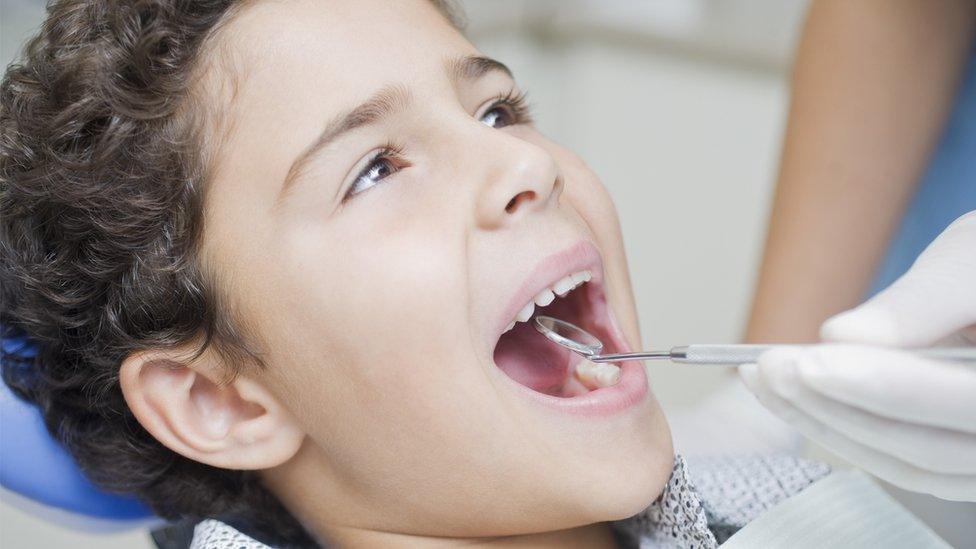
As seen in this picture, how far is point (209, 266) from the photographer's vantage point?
888 mm

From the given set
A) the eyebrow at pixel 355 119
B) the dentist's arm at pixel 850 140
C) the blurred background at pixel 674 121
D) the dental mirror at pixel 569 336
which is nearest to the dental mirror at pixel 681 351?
the dental mirror at pixel 569 336

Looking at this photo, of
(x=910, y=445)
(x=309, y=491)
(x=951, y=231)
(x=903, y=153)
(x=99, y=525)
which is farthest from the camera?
(x=903, y=153)

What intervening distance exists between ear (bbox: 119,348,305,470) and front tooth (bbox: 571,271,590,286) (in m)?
0.28

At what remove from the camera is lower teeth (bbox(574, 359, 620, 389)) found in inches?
36.7

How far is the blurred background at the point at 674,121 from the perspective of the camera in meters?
2.08

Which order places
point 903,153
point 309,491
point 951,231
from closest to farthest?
point 951,231 → point 309,491 → point 903,153

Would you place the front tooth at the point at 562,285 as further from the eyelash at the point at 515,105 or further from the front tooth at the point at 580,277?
the eyelash at the point at 515,105

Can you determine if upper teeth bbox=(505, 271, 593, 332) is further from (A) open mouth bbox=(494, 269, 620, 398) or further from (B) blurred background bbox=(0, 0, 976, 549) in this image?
(B) blurred background bbox=(0, 0, 976, 549)

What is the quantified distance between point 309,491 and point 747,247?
4.48 feet

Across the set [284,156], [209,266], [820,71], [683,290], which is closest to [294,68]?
[284,156]

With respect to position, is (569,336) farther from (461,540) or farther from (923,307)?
(923,307)

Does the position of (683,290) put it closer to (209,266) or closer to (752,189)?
(752,189)

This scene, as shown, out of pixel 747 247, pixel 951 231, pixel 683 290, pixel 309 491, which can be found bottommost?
pixel 309 491

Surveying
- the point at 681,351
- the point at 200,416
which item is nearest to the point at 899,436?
the point at 681,351
